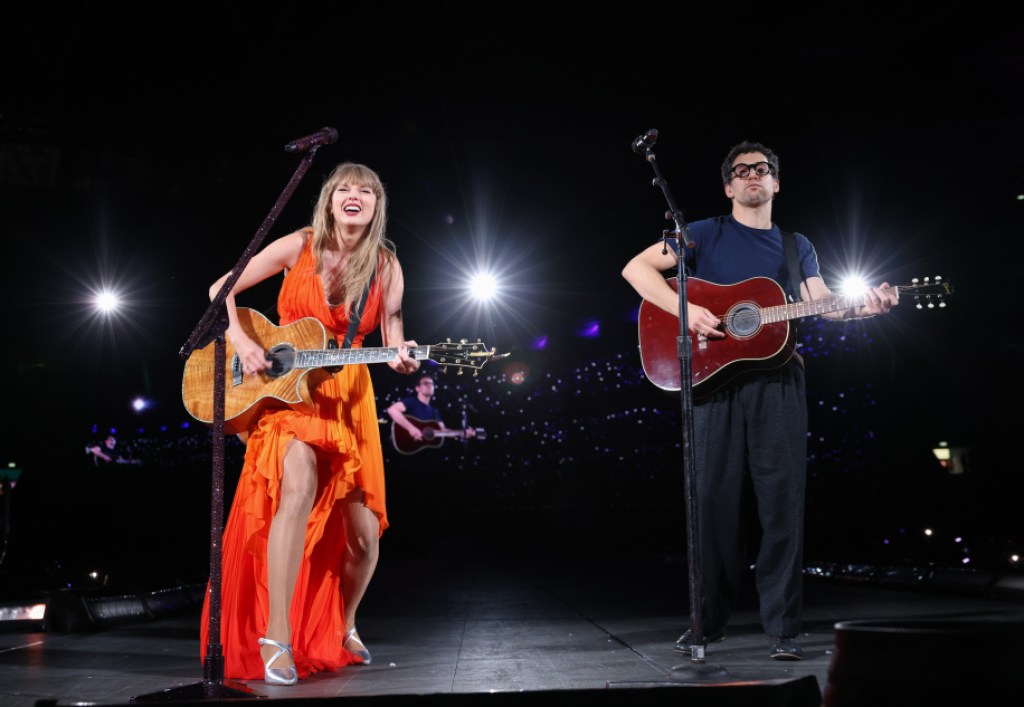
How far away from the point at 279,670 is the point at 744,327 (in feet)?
7.20

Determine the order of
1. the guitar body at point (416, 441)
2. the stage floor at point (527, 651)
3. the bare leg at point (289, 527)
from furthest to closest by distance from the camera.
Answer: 1. the guitar body at point (416, 441)
2. the bare leg at point (289, 527)
3. the stage floor at point (527, 651)

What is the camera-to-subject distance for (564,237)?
34.0 feet

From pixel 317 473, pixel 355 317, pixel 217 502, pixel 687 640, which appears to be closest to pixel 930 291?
pixel 687 640

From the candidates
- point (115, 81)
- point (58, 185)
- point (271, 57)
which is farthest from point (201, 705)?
point (58, 185)

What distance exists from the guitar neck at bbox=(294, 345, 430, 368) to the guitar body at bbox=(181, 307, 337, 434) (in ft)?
0.11

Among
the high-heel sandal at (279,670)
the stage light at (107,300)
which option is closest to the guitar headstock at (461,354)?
the high-heel sandal at (279,670)

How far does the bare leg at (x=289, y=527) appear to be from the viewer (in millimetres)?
3254

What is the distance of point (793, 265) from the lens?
3.70m

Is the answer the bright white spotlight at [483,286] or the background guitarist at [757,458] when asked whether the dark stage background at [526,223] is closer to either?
the bright white spotlight at [483,286]

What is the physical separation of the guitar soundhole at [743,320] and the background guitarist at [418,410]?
31.0 feet

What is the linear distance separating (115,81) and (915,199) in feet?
25.7

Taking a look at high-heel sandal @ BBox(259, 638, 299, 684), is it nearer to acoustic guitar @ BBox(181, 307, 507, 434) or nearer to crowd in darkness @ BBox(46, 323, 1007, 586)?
acoustic guitar @ BBox(181, 307, 507, 434)

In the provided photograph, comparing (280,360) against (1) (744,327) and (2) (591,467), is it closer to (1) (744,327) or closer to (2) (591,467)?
(1) (744,327)

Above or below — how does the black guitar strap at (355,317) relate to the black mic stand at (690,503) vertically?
above
